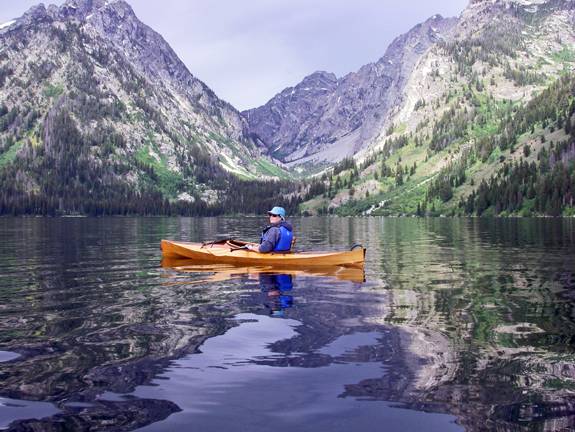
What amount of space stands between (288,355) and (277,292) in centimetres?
1098

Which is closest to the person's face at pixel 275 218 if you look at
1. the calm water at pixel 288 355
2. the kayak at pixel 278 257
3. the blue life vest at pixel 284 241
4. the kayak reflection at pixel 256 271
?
the blue life vest at pixel 284 241

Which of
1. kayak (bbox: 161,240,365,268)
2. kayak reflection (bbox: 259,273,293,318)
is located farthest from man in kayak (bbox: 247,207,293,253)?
kayak reflection (bbox: 259,273,293,318)

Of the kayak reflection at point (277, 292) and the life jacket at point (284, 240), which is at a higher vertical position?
the life jacket at point (284, 240)

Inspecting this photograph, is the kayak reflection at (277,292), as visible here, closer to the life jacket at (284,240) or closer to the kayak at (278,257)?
the kayak at (278,257)

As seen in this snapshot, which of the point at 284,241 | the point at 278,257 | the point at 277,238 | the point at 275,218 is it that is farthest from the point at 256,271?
the point at 275,218

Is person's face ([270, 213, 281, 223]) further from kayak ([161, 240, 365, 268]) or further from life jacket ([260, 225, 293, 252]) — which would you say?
kayak ([161, 240, 365, 268])

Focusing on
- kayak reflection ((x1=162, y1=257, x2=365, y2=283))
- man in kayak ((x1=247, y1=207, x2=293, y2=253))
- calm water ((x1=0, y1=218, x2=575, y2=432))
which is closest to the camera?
calm water ((x1=0, y1=218, x2=575, y2=432))

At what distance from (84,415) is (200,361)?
162 inches

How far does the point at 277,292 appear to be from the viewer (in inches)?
1011

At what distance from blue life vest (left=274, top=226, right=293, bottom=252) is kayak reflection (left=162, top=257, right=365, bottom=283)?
3.98 ft

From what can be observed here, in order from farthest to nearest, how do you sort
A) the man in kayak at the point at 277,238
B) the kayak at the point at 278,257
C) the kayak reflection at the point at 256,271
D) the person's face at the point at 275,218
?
1. the kayak at the point at 278,257
2. the man in kayak at the point at 277,238
3. the person's face at the point at 275,218
4. the kayak reflection at the point at 256,271

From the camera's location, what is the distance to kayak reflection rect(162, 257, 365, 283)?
3136 cm

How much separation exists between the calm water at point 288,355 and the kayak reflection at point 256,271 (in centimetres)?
206

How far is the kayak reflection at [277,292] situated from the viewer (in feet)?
70.6
